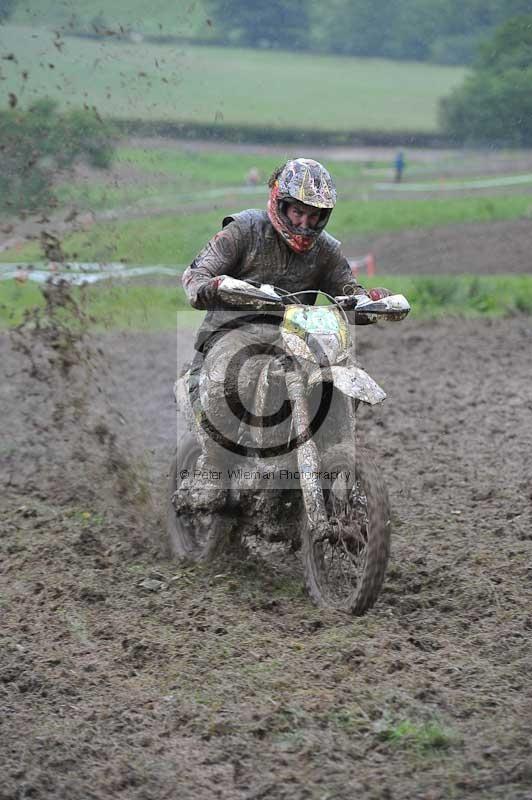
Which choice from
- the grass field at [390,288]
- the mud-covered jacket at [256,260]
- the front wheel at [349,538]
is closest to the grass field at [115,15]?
the grass field at [390,288]

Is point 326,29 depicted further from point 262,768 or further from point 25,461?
point 262,768

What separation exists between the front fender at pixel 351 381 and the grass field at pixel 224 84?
4376 mm

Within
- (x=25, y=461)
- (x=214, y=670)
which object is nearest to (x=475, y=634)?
(x=214, y=670)

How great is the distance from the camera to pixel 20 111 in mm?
12727

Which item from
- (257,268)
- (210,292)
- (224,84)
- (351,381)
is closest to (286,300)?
(257,268)

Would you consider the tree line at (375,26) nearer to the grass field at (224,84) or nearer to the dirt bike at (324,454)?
the grass field at (224,84)

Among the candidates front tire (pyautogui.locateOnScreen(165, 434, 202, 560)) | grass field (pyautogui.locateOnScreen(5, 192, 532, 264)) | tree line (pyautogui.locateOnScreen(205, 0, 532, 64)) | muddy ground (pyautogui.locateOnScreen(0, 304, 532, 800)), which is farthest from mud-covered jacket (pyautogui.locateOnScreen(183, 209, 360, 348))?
tree line (pyautogui.locateOnScreen(205, 0, 532, 64))

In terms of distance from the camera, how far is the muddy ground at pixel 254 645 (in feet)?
13.8

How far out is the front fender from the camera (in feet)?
Result: 19.3

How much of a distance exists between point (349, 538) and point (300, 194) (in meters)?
1.84

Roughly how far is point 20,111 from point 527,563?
8303 millimetres

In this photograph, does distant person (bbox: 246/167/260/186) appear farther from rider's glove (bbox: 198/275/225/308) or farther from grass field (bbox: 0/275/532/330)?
rider's glove (bbox: 198/275/225/308)

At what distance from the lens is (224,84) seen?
945 inches

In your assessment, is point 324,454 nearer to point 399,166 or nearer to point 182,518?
point 182,518
